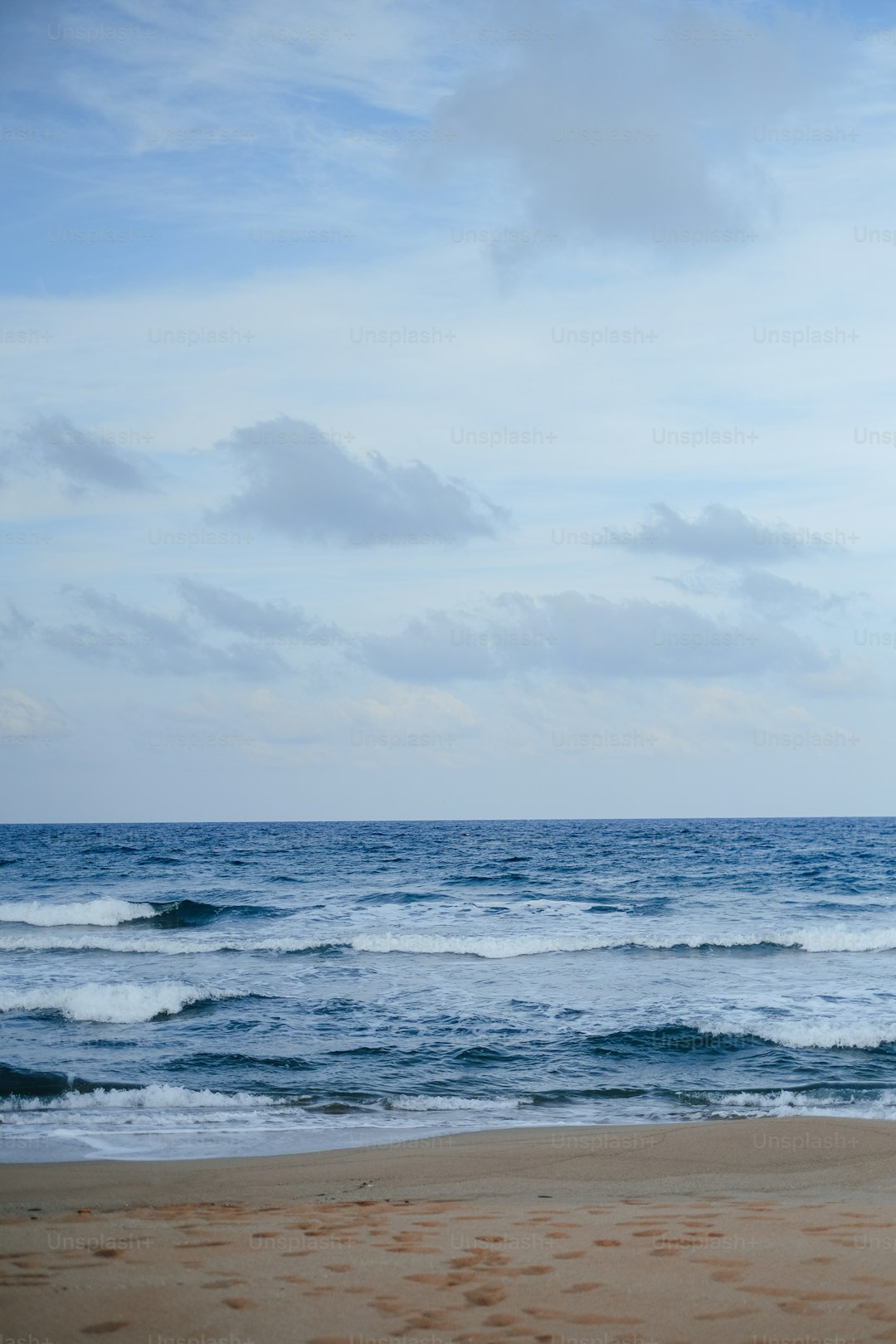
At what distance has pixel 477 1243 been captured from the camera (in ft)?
20.2

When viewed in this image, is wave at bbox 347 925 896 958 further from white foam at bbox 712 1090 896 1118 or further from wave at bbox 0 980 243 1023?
white foam at bbox 712 1090 896 1118

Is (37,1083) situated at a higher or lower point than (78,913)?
higher

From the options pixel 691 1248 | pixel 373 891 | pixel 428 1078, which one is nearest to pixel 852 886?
pixel 373 891

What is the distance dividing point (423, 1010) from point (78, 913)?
60.0ft

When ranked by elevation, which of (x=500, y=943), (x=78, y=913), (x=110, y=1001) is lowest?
(x=78, y=913)

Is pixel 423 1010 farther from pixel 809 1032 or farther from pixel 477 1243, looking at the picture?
pixel 477 1243

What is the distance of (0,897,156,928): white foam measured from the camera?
29.5 meters

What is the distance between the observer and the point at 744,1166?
8664mm

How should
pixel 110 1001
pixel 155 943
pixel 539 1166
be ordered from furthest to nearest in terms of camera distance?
pixel 155 943
pixel 110 1001
pixel 539 1166

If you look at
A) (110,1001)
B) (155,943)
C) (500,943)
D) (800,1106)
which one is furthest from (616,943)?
(800,1106)

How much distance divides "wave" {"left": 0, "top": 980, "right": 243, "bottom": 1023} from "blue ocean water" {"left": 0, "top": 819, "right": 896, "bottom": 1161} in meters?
0.05

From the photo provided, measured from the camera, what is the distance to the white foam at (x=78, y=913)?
2947 centimetres

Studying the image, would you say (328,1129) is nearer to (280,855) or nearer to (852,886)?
(852,886)

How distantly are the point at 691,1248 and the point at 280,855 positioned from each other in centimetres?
4909
